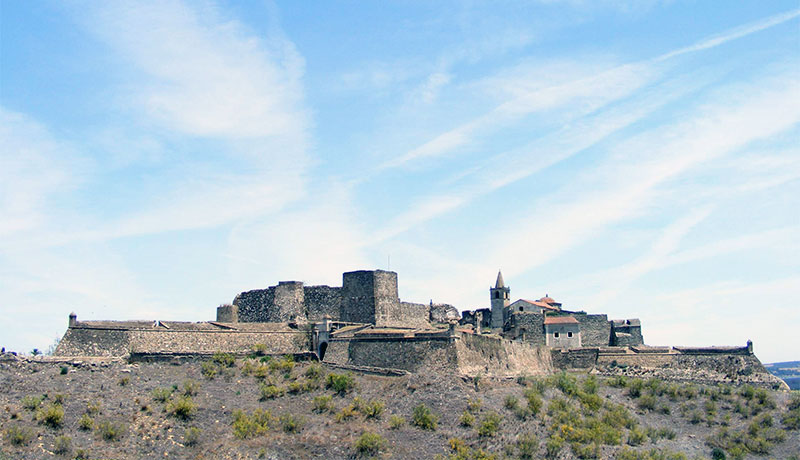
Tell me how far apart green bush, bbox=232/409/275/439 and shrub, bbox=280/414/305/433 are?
547 millimetres

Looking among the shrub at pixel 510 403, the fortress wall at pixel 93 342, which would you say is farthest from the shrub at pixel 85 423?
the shrub at pixel 510 403

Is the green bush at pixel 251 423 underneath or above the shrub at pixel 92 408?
underneath

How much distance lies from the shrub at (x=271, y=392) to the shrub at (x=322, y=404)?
6.36ft

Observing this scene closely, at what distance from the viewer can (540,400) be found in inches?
1516

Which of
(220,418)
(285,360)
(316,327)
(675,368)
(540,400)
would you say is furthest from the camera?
(675,368)

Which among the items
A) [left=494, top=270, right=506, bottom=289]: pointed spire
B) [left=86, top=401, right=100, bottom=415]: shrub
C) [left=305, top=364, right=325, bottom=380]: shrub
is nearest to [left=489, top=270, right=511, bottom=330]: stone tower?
[left=494, top=270, right=506, bottom=289]: pointed spire

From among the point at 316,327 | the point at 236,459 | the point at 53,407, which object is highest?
the point at 316,327

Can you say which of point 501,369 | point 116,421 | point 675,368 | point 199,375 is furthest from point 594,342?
point 116,421

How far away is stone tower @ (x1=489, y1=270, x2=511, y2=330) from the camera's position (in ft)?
233

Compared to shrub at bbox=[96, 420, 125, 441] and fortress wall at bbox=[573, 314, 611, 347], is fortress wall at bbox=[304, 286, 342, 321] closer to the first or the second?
shrub at bbox=[96, 420, 125, 441]

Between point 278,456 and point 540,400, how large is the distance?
13959 millimetres

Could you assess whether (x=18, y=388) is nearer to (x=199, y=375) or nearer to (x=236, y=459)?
(x=199, y=375)

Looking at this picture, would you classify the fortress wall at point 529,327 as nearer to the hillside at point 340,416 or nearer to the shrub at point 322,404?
the hillside at point 340,416

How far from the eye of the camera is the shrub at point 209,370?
130 feet
